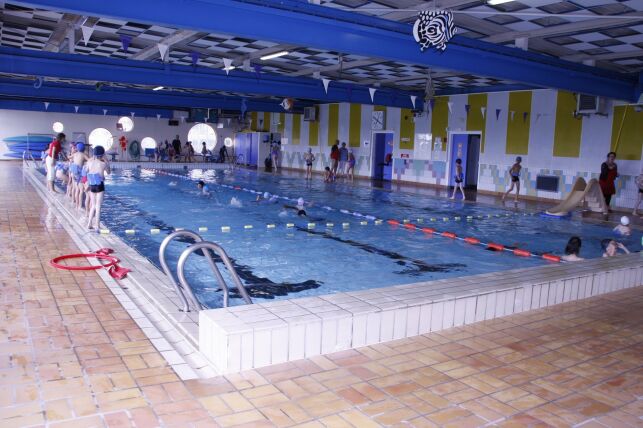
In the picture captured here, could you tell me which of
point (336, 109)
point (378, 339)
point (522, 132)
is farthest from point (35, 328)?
point (336, 109)

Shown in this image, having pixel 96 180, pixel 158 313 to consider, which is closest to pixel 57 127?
pixel 96 180

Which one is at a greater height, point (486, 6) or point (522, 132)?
point (486, 6)

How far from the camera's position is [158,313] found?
3.77 meters

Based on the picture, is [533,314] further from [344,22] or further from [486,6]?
[486,6]

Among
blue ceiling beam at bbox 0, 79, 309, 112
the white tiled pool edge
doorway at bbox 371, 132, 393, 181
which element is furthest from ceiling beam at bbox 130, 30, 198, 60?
doorway at bbox 371, 132, 393, 181

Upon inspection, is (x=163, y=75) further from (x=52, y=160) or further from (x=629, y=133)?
(x=629, y=133)

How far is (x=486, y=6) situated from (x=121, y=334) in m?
6.92

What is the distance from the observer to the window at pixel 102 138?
2967cm

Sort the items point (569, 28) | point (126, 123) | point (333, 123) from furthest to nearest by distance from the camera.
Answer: point (126, 123)
point (333, 123)
point (569, 28)

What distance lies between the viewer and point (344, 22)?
7180 mm

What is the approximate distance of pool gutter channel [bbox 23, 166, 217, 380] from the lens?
116 inches

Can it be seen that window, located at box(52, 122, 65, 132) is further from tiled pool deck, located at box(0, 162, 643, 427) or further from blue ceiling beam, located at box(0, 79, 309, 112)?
tiled pool deck, located at box(0, 162, 643, 427)

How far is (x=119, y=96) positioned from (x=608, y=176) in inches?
688

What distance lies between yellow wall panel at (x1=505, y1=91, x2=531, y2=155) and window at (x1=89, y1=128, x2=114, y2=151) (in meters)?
22.6
